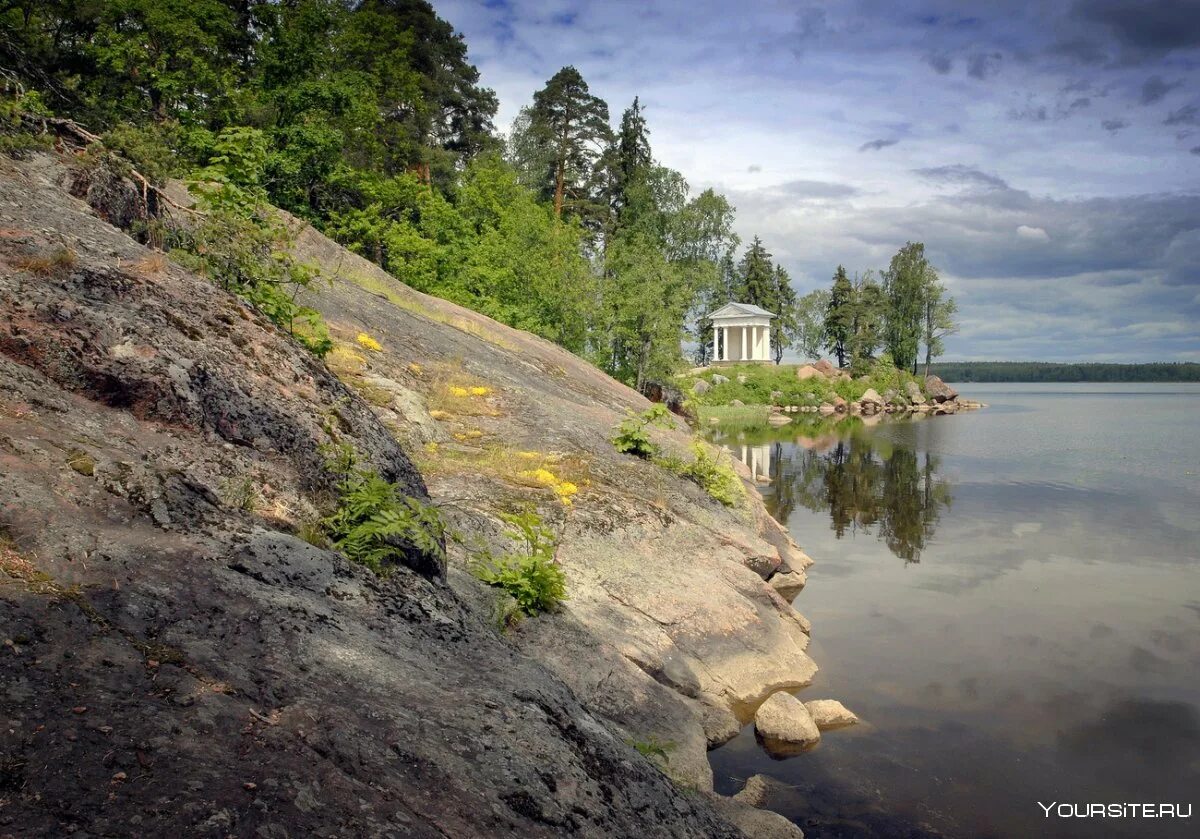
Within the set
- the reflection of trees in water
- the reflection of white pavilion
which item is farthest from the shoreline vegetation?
the reflection of trees in water

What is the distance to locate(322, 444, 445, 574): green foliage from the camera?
18.4 ft

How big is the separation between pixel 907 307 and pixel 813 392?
76.9ft

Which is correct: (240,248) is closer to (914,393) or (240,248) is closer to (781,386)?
(781,386)

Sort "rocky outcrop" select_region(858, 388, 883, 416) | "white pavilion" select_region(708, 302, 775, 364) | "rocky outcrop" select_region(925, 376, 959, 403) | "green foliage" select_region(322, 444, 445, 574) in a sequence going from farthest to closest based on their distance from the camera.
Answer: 1. "rocky outcrop" select_region(925, 376, 959, 403)
2. "white pavilion" select_region(708, 302, 775, 364)
3. "rocky outcrop" select_region(858, 388, 883, 416)
4. "green foliage" select_region(322, 444, 445, 574)

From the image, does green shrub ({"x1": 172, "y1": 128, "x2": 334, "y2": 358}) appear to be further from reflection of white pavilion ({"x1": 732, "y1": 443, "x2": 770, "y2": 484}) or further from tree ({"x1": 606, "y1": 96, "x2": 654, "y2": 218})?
tree ({"x1": 606, "y1": 96, "x2": 654, "y2": 218})

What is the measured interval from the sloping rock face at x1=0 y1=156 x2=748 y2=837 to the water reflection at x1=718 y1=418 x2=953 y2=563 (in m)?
18.2

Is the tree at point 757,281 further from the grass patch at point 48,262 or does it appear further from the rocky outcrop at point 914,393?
the grass patch at point 48,262

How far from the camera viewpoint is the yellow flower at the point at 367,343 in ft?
45.4

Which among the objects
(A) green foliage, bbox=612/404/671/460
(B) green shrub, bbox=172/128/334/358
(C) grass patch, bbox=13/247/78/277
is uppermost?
(B) green shrub, bbox=172/128/334/358

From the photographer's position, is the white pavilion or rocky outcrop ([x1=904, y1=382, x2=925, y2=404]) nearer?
rocky outcrop ([x1=904, y1=382, x2=925, y2=404])

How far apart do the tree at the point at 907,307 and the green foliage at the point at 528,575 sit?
102 meters

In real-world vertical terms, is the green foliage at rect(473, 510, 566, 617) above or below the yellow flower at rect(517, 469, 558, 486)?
below

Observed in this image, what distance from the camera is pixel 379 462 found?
677cm

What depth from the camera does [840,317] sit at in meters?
107
